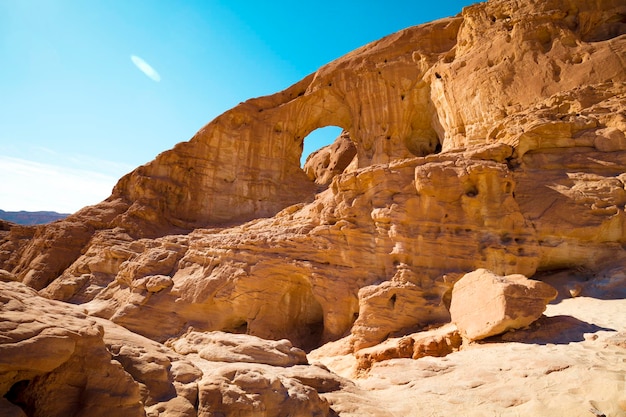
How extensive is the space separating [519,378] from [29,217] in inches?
4163

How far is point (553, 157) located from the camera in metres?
12.2

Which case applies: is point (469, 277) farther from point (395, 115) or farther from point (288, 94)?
point (288, 94)

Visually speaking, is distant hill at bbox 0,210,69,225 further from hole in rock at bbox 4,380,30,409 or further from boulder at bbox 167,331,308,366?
hole in rock at bbox 4,380,30,409

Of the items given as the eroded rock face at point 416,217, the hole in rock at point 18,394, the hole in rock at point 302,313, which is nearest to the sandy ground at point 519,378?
the eroded rock face at point 416,217

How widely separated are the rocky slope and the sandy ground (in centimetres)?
6

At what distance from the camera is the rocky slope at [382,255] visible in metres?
4.10

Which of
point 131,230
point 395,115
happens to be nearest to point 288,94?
point 395,115

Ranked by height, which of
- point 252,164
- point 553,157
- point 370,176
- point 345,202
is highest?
point 252,164

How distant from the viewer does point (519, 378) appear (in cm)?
568

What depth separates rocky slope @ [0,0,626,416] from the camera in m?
4.10

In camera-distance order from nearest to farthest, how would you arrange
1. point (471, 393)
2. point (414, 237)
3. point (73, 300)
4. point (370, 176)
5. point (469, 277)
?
1. point (471, 393)
2. point (469, 277)
3. point (414, 237)
4. point (370, 176)
5. point (73, 300)

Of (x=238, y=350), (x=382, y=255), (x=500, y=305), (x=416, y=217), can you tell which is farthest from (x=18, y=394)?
(x=416, y=217)

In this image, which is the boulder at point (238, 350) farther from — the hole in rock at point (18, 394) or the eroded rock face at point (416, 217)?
the eroded rock face at point (416, 217)

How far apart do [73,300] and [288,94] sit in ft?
61.7
